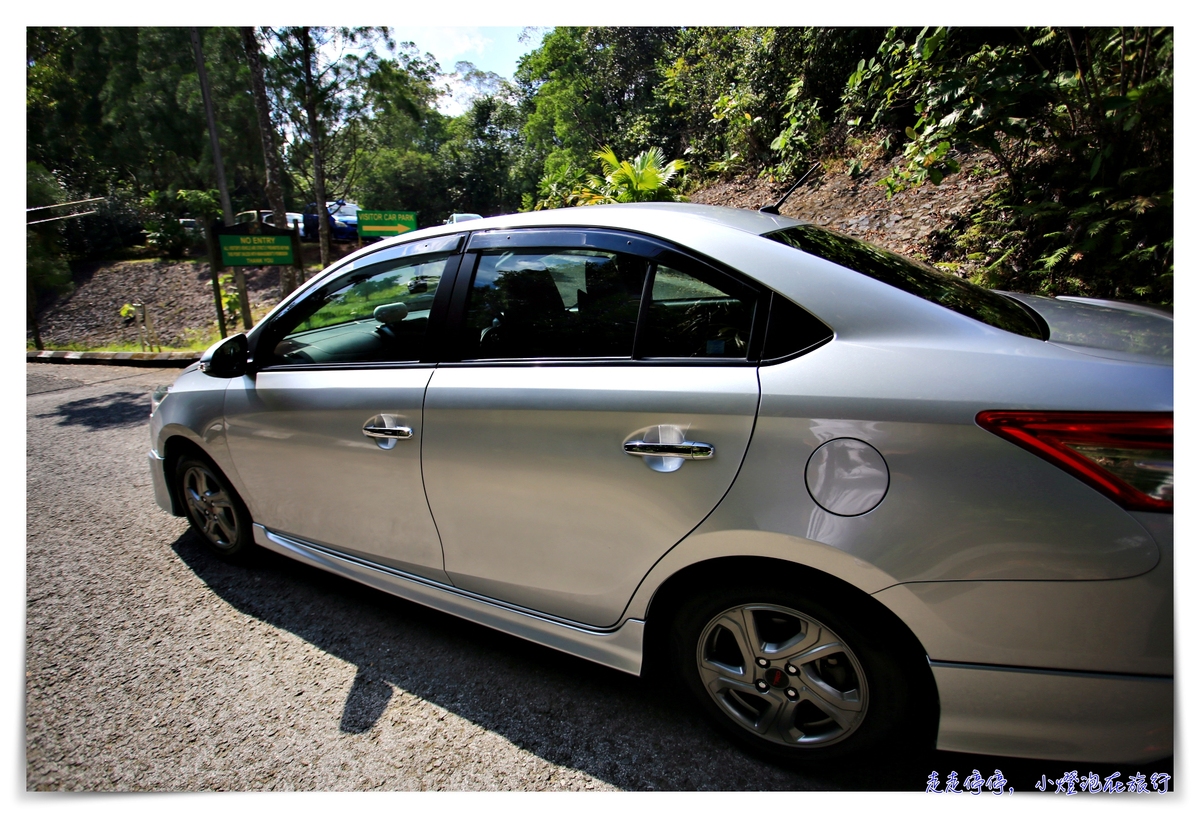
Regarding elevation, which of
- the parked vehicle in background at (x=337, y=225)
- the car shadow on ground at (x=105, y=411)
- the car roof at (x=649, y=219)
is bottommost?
the car shadow on ground at (x=105, y=411)

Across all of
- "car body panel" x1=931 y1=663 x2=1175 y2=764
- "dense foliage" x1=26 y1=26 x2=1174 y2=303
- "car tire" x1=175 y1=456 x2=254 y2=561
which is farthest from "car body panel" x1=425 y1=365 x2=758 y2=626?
"dense foliage" x1=26 y1=26 x2=1174 y2=303

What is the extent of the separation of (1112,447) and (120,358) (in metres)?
13.4

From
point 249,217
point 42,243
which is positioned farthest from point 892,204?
point 42,243

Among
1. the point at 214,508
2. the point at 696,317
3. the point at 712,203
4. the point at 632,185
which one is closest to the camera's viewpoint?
the point at 696,317

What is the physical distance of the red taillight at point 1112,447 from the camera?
130cm

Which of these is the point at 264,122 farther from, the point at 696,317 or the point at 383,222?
the point at 696,317

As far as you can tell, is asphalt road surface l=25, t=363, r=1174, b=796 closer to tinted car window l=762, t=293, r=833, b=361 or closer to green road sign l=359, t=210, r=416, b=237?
tinted car window l=762, t=293, r=833, b=361

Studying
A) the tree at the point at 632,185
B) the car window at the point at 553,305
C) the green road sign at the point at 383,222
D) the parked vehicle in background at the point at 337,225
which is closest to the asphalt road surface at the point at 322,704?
the car window at the point at 553,305

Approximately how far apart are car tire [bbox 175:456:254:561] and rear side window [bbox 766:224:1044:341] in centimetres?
286

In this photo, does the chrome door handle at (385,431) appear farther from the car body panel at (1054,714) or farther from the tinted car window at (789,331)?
the car body panel at (1054,714)

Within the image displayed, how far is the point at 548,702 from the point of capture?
2.26 metres

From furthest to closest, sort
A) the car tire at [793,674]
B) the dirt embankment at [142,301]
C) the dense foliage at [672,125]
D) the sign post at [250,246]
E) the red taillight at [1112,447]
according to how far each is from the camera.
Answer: the dirt embankment at [142,301]
the sign post at [250,246]
the dense foliage at [672,125]
the car tire at [793,674]
the red taillight at [1112,447]

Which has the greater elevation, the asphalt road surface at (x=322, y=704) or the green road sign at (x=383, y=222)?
the green road sign at (x=383, y=222)

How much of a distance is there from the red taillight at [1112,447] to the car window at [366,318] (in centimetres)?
192
